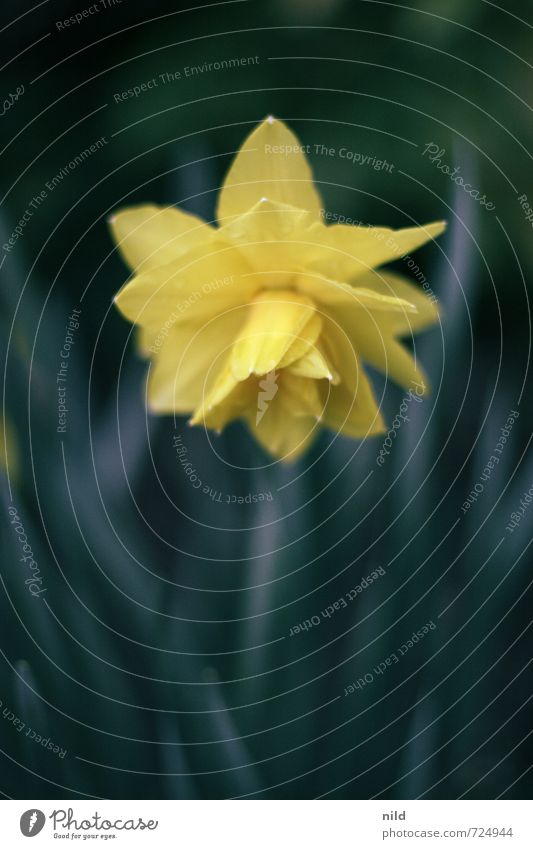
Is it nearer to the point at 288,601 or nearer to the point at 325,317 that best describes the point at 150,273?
the point at 325,317

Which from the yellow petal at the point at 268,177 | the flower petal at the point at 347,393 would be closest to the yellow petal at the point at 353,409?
the flower petal at the point at 347,393

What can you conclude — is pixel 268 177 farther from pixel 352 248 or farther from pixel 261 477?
pixel 261 477

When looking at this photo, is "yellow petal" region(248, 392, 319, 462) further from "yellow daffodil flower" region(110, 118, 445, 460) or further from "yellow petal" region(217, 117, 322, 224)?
"yellow petal" region(217, 117, 322, 224)

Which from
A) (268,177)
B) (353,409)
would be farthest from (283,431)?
(268,177)

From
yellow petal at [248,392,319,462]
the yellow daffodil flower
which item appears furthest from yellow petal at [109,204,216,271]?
yellow petal at [248,392,319,462]

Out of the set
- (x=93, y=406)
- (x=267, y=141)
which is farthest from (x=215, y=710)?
(x=267, y=141)
